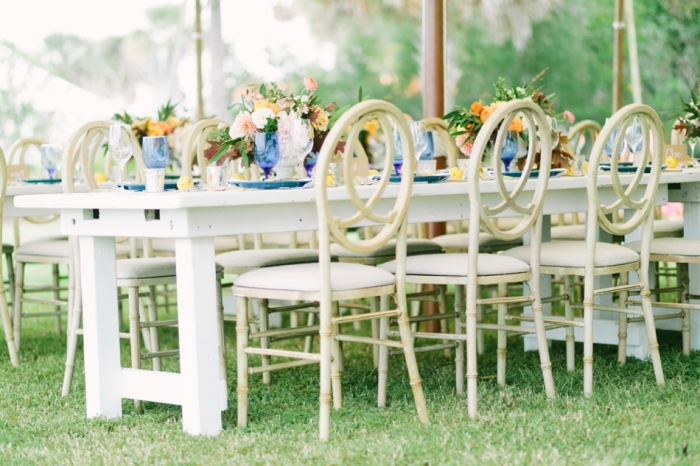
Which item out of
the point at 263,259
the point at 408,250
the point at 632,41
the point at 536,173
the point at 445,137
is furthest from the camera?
the point at 632,41

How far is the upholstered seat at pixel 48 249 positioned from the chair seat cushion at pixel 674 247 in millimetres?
2125

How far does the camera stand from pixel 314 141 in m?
3.25

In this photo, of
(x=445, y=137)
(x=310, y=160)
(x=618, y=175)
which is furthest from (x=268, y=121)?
(x=445, y=137)

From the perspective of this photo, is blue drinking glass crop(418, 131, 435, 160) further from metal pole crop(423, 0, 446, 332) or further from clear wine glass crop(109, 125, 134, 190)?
metal pole crop(423, 0, 446, 332)

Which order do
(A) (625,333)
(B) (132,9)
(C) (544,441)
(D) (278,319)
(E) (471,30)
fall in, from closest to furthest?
(C) (544,441), (A) (625,333), (D) (278,319), (E) (471,30), (B) (132,9)

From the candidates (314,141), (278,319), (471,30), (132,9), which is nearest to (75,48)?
(132,9)

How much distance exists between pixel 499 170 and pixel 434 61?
1.88m

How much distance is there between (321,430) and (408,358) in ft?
1.06

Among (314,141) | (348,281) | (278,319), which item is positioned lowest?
(278,319)

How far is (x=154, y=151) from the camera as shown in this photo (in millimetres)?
2982

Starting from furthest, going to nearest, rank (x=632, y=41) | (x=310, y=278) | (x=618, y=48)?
(x=618, y=48), (x=632, y=41), (x=310, y=278)

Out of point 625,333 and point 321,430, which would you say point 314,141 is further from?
point 625,333

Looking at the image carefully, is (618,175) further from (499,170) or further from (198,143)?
(198,143)

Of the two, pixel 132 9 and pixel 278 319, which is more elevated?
pixel 132 9
